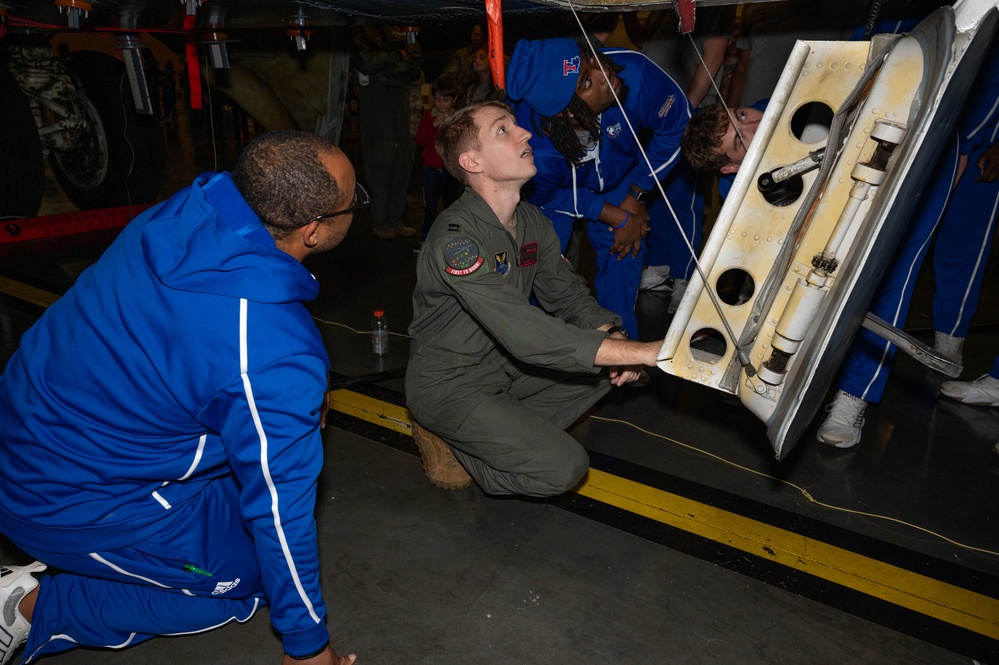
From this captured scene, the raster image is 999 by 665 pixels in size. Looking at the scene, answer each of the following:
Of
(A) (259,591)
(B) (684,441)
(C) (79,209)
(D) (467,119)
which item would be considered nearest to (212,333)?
(A) (259,591)

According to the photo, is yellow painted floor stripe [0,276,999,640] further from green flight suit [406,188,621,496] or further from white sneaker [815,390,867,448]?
white sneaker [815,390,867,448]

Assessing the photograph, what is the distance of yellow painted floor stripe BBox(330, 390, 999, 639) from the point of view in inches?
76.0

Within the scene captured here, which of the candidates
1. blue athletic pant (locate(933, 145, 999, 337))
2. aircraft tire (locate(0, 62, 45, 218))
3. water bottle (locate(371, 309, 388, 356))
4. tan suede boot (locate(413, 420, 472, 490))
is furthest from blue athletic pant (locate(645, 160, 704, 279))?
aircraft tire (locate(0, 62, 45, 218))

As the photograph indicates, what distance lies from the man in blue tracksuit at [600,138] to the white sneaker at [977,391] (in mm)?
1493

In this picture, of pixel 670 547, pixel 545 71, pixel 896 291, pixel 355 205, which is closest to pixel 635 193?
pixel 545 71

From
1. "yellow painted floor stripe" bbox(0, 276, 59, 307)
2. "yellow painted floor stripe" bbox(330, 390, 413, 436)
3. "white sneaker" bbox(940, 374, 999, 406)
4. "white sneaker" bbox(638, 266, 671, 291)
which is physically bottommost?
"yellow painted floor stripe" bbox(0, 276, 59, 307)

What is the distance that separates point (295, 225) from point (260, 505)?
0.55 meters

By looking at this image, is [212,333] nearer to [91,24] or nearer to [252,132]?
[91,24]

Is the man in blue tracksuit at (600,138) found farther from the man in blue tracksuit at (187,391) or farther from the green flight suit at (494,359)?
the man in blue tracksuit at (187,391)

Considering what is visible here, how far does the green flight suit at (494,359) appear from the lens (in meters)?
1.91

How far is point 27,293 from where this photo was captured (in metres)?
4.07

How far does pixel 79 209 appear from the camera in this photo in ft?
19.5

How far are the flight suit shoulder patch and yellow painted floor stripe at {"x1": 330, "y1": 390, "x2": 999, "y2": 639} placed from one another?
0.95m

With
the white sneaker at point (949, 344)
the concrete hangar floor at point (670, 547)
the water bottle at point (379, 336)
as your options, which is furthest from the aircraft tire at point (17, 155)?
the white sneaker at point (949, 344)
